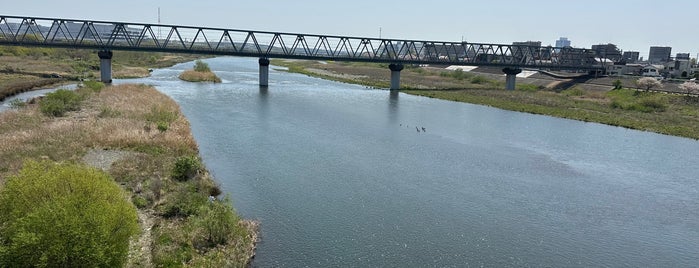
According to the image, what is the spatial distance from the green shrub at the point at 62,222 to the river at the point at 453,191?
14.5 feet

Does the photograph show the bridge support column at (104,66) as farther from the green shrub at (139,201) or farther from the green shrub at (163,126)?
the green shrub at (139,201)

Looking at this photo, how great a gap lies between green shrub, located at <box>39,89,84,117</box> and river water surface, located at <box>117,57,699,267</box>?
26.6ft

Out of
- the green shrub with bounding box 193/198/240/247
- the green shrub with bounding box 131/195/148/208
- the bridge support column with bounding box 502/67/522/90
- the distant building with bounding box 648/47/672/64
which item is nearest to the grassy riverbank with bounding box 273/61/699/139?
the bridge support column with bounding box 502/67/522/90

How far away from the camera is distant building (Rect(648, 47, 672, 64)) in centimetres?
14900

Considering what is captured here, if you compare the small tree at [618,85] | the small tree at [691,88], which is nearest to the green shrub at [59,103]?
the small tree at [691,88]

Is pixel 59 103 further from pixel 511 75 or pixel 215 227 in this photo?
pixel 511 75

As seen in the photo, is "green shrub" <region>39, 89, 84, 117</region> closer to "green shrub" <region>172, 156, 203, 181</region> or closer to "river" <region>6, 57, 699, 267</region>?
"river" <region>6, 57, 699, 267</region>

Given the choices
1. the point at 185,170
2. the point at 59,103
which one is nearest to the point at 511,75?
the point at 59,103

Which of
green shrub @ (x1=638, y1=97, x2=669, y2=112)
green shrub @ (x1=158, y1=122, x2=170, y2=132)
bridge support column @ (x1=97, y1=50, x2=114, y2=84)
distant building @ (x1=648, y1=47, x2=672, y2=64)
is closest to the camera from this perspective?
green shrub @ (x1=158, y1=122, x2=170, y2=132)

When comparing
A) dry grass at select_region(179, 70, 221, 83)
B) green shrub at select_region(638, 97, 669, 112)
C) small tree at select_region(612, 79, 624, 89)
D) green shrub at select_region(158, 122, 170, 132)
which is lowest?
green shrub at select_region(158, 122, 170, 132)

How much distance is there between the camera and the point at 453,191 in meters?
21.1

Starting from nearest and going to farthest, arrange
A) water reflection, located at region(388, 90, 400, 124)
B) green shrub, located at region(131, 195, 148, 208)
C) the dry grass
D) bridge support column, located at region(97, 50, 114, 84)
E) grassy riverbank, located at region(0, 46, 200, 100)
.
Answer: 1. green shrub, located at region(131, 195, 148, 208)
2. water reflection, located at region(388, 90, 400, 124)
3. grassy riverbank, located at region(0, 46, 200, 100)
4. bridge support column, located at region(97, 50, 114, 84)
5. the dry grass

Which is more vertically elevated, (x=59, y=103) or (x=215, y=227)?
(x=59, y=103)

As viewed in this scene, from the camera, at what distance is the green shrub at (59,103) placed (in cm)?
3119
